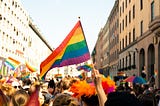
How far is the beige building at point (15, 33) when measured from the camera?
54.8 metres

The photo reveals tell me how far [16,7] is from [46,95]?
60.4 m

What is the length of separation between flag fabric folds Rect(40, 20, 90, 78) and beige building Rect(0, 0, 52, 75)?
36.2 metres

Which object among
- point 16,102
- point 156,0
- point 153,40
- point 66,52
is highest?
point 156,0

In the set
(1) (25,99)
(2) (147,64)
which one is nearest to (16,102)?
(1) (25,99)

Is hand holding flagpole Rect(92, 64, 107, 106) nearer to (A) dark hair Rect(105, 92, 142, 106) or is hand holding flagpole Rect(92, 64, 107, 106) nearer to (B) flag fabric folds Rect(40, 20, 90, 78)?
(A) dark hair Rect(105, 92, 142, 106)

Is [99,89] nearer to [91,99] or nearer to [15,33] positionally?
[91,99]

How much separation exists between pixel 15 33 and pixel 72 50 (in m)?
57.9

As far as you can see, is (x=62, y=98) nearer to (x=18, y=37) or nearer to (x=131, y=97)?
(x=131, y=97)

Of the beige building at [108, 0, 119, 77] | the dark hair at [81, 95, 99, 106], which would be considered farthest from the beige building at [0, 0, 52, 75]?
the dark hair at [81, 95, 99, 106]

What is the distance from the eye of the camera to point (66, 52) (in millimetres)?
8492

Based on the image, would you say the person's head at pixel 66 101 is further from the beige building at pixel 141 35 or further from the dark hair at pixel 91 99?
the beige building at pixel 141 35

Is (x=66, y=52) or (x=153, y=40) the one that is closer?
(x=66, y=52)

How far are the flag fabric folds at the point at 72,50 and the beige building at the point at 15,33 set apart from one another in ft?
119

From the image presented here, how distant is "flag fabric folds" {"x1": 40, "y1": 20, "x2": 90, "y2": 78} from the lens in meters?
8.20
